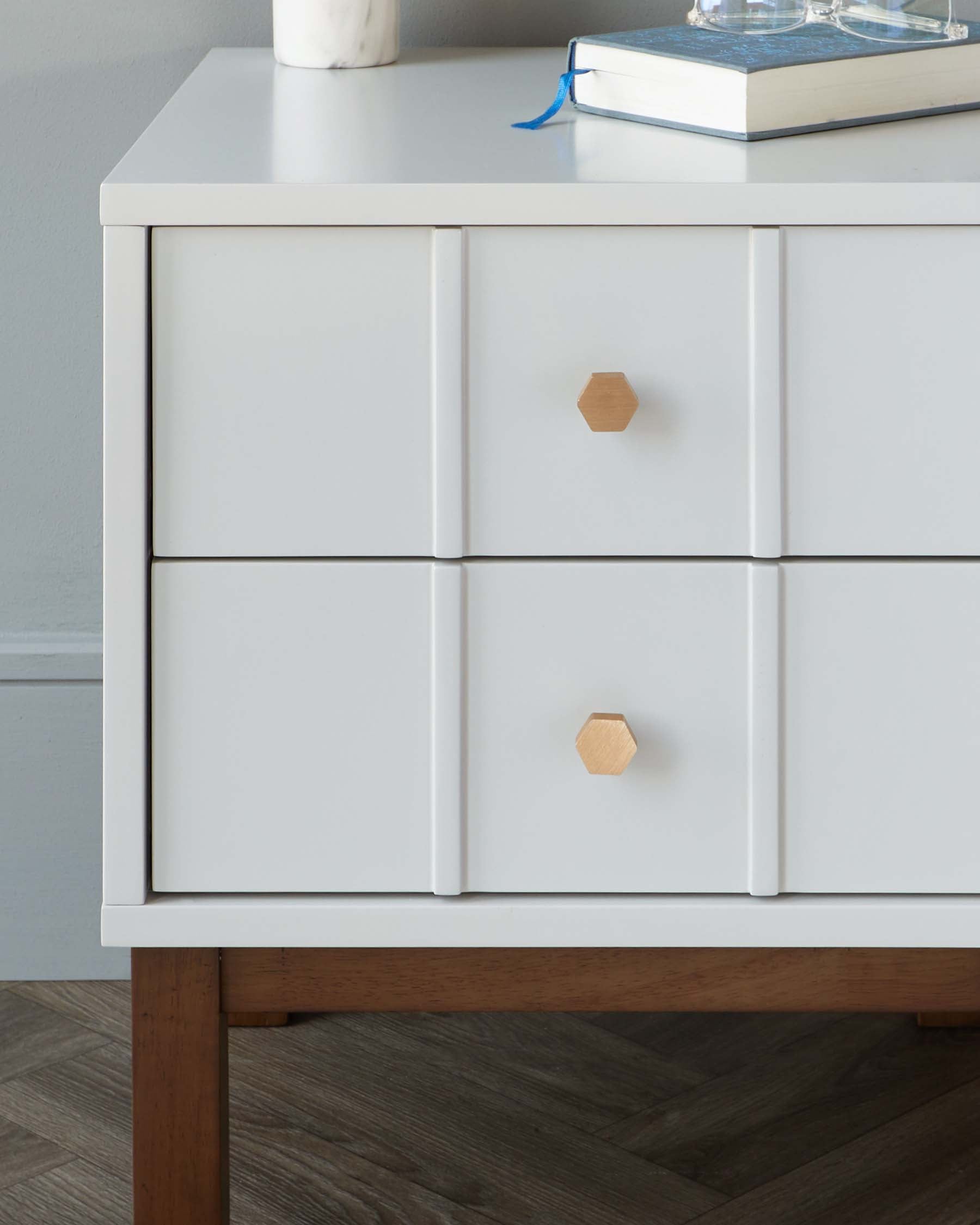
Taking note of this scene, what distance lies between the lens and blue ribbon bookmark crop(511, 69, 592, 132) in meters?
0.77

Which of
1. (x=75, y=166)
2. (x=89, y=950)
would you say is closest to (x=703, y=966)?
(x=89, y=950)

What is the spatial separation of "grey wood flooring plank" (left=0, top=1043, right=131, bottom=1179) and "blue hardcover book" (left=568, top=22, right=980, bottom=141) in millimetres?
719

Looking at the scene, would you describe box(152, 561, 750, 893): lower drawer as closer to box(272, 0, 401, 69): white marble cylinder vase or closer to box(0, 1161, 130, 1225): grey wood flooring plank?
box(0, 1161, 130, 1225): grey wood flooring plank

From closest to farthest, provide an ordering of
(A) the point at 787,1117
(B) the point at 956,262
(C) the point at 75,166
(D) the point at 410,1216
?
(B) the point at 956,262, (D) the point at 410,1216, (A) the point at 787,1117, (C) the point at 75,166

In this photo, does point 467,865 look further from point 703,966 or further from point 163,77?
point 163,77

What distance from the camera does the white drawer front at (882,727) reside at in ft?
2.21

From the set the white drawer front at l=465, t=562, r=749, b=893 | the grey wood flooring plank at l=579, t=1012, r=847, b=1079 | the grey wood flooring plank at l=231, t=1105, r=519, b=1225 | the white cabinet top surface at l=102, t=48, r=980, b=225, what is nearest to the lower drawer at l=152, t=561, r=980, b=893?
the white drawer front at l=465, t=562, r=749, b=893

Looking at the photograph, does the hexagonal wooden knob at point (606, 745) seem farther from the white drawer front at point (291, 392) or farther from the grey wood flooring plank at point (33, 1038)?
the grey wood flooring plank at point (33, 1038)

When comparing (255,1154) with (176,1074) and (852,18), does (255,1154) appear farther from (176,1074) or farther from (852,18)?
(852,18)

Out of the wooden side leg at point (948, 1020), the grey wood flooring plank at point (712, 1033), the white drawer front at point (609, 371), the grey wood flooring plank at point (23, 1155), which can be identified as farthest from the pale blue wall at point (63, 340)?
A: the wooden side leg at point (948, 1020)

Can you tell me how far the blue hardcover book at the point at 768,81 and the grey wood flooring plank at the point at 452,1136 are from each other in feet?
2.07

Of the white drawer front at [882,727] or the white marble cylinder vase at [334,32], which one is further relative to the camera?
the white marble cylinder vase at [334,32]

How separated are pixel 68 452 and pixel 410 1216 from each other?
0.62 metres

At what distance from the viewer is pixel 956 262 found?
645 mm
